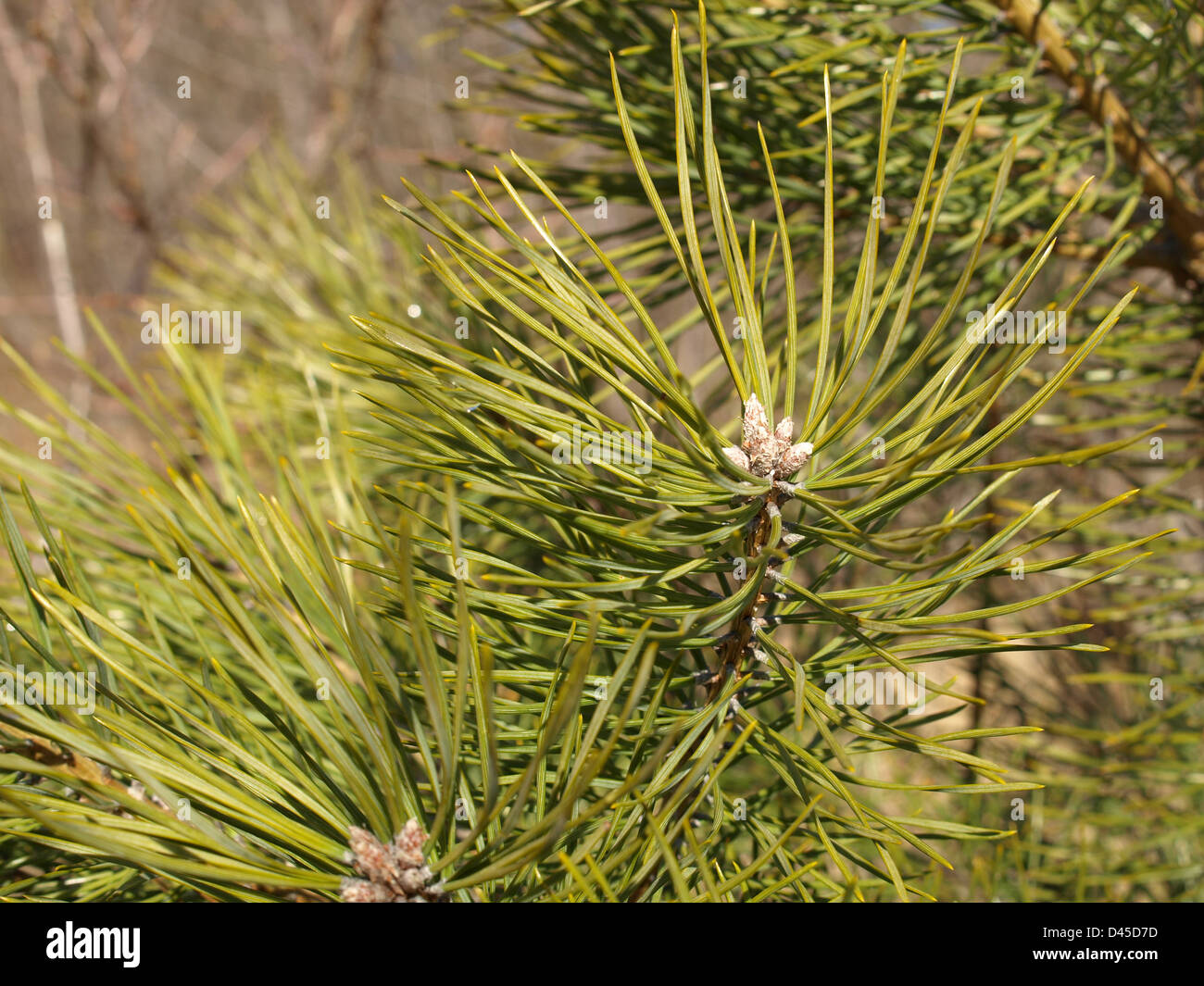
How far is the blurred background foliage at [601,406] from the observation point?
29 centimetres

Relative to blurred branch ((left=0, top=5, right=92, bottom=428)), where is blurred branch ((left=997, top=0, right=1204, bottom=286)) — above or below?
below

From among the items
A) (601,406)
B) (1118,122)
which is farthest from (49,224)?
(1118,122)

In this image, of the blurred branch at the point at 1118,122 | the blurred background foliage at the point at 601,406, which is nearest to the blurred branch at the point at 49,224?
the blurred background foliage at the point at 601,406

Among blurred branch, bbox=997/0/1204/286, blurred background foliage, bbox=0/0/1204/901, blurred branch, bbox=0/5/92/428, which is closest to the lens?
blurred background foliage, bbox=0/0/1204/901

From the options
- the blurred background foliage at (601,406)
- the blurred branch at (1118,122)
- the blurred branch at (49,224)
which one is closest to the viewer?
the blurred background foliage at (601,406)

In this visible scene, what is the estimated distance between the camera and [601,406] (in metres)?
0.62

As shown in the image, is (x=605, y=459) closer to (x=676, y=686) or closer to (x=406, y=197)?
(x=676, y=686)

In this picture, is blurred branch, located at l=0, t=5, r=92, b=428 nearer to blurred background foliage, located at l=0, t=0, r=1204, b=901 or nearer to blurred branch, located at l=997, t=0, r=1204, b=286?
blurred background foliage, located at l=0, t=0, r=1204, b=901

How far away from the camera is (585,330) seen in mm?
288

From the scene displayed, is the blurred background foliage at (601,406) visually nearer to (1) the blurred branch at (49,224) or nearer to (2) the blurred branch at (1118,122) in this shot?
(2) the blurred branch at (1118,122)

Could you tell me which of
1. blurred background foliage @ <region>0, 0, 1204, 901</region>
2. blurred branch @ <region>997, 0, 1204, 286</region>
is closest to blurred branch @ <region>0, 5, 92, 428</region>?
blurred background foliage @ <region>0, 0, 1204, 901</region>

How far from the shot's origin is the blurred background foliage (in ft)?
0.94

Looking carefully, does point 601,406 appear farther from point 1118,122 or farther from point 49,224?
point 49,224
